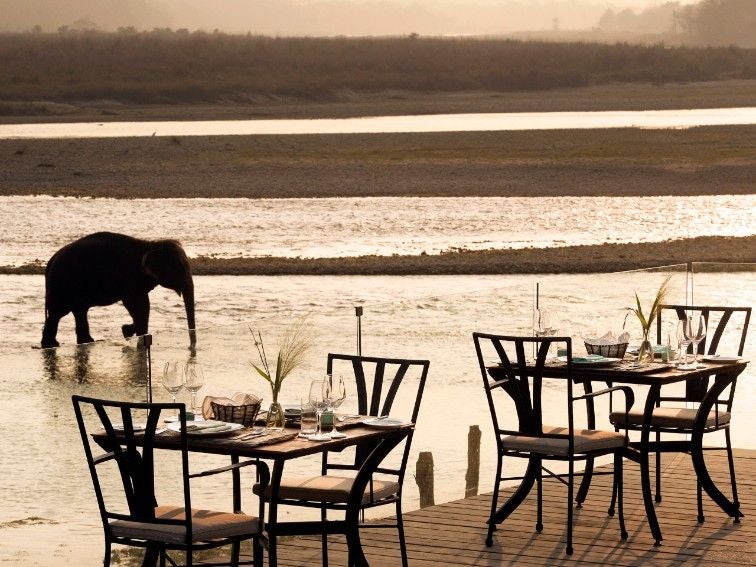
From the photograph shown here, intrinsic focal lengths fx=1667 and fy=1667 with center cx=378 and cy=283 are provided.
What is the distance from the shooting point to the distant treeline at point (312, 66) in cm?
8338

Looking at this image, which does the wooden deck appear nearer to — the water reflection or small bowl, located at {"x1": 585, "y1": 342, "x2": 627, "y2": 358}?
small bowl, located at {"x1": 585, "y1": 342, "x2": 627, "y2": 358}

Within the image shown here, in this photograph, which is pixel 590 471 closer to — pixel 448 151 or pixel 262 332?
pixel 262 332

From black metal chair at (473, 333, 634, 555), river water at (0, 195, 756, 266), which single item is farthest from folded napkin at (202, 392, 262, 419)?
river water at (0, 195, 756, 266)

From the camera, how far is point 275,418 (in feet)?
19.9

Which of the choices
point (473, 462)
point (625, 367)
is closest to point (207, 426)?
point (625, 367)

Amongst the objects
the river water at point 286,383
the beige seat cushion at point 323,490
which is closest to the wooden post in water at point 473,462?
the river water at point 286,383

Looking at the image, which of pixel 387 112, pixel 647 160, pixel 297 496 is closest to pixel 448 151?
pixel 647 160

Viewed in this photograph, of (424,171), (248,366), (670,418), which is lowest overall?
(424,171)

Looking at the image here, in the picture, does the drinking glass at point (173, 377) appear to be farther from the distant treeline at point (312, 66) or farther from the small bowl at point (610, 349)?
the distant treeline at point (312, 66)

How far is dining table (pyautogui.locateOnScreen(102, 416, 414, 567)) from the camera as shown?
5.64 metres

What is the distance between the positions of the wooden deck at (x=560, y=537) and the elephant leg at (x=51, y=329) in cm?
835

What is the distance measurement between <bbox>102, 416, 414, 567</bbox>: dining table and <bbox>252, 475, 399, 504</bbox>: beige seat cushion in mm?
91

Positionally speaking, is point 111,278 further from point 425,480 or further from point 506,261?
point 425,480

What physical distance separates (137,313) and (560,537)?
899 centimetres
